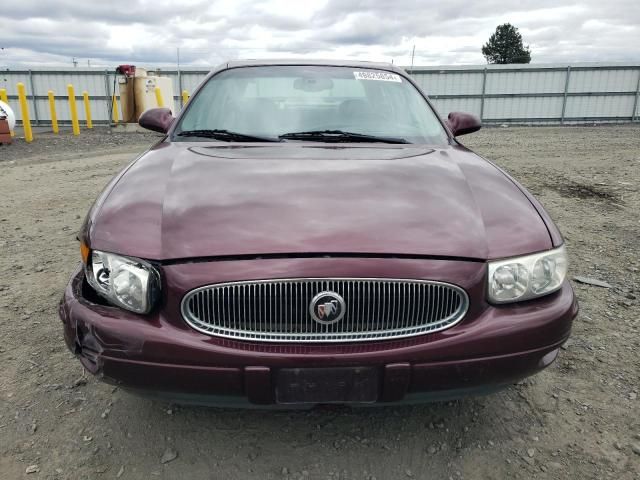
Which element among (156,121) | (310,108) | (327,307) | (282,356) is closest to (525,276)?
(327,307)

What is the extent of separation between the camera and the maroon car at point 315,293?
165cm

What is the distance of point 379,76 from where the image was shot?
10.8ft

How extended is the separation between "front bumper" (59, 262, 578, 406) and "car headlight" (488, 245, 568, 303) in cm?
4

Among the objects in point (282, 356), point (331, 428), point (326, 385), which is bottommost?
point (331, 428)

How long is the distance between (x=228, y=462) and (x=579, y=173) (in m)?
→ 7.28

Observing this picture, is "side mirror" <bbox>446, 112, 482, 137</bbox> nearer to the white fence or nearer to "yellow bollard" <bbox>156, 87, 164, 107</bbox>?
"yellow bollard" <bbox>156, 87, 164, 107</bbox>


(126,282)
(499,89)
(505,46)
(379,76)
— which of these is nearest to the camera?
(126,282)

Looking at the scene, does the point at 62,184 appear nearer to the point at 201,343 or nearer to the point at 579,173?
the point at 201,343

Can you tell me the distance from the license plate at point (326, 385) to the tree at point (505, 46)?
66320 mm

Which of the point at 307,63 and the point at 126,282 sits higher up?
the point at 307,63

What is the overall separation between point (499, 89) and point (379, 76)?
16.8 meters

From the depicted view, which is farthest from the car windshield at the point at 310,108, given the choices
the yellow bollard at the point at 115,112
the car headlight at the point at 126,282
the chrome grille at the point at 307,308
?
the yellow bollard at the point at 115,112

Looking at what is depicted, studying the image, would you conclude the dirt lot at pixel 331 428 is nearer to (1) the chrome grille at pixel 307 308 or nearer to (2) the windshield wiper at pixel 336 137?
(1) the chrome grille at pixel 307 308

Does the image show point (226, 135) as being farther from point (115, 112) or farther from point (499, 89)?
point (499, 89)
